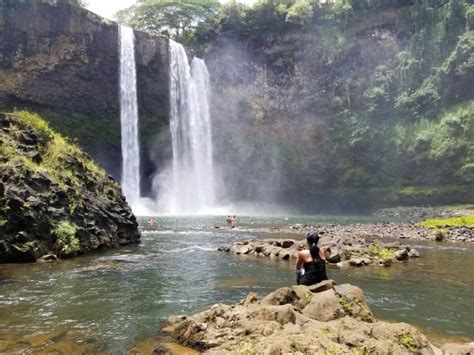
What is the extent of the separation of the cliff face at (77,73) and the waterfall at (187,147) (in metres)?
1.88

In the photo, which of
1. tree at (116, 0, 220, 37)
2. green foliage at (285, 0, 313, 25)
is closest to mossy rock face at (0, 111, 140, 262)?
green foliage at (285, 0, 313, 25)

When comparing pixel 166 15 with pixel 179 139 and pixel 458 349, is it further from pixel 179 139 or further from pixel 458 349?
pixel 458 349

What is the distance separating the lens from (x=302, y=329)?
6992 mm

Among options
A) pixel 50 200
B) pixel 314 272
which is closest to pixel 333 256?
pixel 314 272

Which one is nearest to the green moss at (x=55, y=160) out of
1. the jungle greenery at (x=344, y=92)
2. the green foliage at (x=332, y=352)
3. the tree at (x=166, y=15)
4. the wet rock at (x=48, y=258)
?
the wet rock at (x=48, y=258)

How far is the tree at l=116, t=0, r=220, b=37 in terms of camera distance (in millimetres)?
73062

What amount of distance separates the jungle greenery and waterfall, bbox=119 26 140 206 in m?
14.2

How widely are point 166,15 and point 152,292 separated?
226ft

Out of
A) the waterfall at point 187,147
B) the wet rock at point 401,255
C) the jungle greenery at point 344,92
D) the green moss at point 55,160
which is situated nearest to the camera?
the wet rock at point 401,255

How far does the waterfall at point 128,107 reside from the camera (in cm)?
5494

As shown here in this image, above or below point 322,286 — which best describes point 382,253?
below

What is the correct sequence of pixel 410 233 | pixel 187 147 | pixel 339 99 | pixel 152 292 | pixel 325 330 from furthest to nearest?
pixel 339 99
pixel 187 147
pixel 410 233
pixel 152 292
pixel 325 330

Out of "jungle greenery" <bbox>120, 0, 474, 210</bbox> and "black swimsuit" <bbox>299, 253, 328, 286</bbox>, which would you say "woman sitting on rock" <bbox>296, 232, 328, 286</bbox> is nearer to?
"black swimsuit" <bbox>299, 253, 328, 286</bbox>

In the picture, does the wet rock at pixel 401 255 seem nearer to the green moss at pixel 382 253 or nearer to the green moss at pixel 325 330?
the green moss at pixel 382 253
